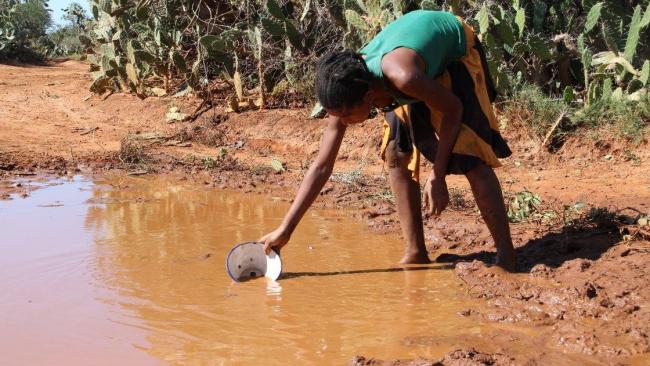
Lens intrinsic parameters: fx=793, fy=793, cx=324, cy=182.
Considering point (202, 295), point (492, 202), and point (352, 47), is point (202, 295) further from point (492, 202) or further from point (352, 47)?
point (352, 47)

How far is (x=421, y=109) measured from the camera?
3422 millimetres

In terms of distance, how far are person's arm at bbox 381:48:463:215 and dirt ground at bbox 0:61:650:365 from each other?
0.50 m

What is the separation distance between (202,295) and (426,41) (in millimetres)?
1437

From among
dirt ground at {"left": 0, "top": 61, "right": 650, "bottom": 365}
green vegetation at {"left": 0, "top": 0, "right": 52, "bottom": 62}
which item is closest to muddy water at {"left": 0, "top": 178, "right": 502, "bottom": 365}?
dirt ground at {"left": 0, "top": 61, "right": 650, "bottom": 365}

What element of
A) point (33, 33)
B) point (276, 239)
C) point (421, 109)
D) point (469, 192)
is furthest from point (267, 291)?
point (33, 33)

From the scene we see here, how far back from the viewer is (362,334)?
9.64ft

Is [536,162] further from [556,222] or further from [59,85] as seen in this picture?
[59,85]

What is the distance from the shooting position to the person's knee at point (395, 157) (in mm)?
3652

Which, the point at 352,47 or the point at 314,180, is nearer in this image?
the point at 314,180

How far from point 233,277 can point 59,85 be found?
10.9 metres

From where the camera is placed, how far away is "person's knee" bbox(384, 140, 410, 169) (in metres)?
3.65

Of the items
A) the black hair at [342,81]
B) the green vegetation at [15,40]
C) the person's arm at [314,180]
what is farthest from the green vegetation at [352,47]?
the green vegetation at [15,40]

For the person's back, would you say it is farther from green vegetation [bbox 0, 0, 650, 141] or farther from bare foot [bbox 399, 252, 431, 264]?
green vegetation [bbox 0, 0, 650, 141]

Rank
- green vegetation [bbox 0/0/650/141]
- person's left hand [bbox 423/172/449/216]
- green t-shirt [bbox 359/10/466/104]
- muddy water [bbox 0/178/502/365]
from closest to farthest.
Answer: muddy water [bbox 0/178/502/365] < green t-shirt [bbox 359/10/466/104] < person's left hand [bbox 423/172/449/216] < green vegetation [bbox 0/0/650/141]
